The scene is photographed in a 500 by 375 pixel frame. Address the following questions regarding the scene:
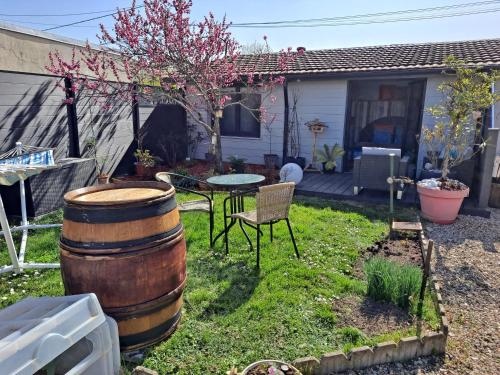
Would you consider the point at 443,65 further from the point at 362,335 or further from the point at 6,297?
the point at 6,297

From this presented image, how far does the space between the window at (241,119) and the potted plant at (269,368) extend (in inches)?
301

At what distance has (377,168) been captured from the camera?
6047 mm

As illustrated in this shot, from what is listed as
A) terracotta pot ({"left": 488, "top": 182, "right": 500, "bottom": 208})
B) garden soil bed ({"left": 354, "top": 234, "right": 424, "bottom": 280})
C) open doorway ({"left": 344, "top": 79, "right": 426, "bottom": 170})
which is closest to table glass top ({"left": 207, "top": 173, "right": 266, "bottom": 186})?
garden soil bed ({"left": 354, "top": 234, "right": 424, "bottom": 280})

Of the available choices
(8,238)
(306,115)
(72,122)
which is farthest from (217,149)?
(8,238)

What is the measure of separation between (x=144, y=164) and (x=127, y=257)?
605 cm

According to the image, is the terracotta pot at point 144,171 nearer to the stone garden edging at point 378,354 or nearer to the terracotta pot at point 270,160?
the terracotta pot at point 270,160

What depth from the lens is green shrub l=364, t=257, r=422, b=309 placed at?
282 cm

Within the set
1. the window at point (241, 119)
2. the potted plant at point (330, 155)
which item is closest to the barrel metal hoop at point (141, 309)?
the potted plant at point (330, 155)

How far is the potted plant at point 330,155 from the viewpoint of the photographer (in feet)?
26.6

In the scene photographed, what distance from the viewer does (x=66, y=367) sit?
6.22ft

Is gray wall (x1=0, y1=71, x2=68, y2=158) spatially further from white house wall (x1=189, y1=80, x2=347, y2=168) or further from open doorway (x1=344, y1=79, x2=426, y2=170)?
open doorway (x1=344, y1=79, x2=426, y2=170)

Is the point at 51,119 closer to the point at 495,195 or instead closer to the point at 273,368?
the point at 273,368

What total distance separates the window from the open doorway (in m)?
2.47

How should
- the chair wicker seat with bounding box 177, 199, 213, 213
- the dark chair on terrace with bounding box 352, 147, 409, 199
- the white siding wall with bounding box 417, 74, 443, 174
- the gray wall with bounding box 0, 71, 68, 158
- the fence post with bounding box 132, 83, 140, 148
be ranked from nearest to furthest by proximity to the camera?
the chair wicker seat with bounding box 177, 199, 213, 213 → the gray wall with bounding box 0, 71, 68, 158 → the dark chair on terrace with bounding box 352, 147, 409, 199 → the white siding wall with bounding box 417, 74, 443, 174 → the fence post with bounding box 132, 83, 140, 148
